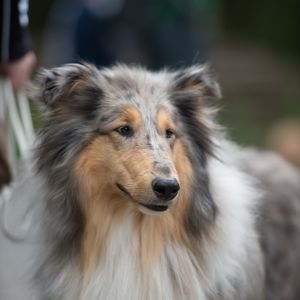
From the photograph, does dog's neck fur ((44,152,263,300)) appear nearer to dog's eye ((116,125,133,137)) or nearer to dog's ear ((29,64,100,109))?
dog's eye ((116,125,133,137))

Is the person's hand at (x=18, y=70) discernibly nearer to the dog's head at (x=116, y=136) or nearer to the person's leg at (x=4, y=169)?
the person's leg at (x=4, y=169)

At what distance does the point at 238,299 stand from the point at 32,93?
1490 millimetres

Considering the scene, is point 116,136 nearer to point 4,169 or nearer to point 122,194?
point 122,194

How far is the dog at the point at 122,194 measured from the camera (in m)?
4.03

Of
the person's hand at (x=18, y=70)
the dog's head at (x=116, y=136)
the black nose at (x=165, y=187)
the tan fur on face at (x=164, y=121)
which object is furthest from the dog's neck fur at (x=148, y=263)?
the person's hand at (x=18, y=70)

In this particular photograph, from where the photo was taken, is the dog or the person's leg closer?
the dog

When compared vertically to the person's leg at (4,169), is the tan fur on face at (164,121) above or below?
above

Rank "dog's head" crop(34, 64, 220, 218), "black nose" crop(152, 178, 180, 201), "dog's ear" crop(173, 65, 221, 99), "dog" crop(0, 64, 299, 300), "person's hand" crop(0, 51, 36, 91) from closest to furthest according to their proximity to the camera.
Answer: "black nose" crop(152, 178, 180, 201) < "dog's head" crop(34, 64, 220, 218) < "dog" crop(0, 64, 299, 300) < "dog's ear" crop(173, 65, 221, 99) < "person's hand" crop(0, 51, 36, 91)

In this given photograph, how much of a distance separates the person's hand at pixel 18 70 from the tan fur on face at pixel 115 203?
1171mm

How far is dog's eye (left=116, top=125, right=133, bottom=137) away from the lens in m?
4.01

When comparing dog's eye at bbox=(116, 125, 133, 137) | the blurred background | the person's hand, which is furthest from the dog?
the person's hand

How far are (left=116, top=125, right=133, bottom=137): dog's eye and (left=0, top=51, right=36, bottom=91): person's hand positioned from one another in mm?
1206

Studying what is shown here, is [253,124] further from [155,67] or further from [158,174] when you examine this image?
[158,174]

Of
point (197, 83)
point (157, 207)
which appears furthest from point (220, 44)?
point (157, 207)
